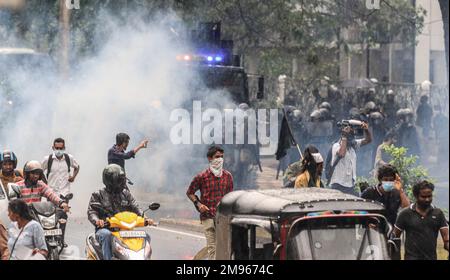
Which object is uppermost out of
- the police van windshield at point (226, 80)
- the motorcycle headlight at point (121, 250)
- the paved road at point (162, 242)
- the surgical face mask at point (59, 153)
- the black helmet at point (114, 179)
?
the police van windshield at point (226, 80)

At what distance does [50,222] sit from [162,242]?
3.44 metres

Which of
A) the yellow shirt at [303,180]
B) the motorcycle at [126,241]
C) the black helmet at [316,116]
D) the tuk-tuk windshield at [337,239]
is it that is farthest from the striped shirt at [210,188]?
the black helmet at [316,116]

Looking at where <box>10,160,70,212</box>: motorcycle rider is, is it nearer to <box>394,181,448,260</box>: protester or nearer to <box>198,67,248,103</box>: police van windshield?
<box>394,181,448,260</box>: protester

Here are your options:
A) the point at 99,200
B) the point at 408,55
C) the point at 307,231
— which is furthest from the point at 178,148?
the point at 408,55

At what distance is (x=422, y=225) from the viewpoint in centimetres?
1021

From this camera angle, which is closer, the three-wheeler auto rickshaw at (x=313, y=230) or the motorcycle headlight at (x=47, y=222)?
the three-wheeler auto rickshaw at (x=313, y=230)

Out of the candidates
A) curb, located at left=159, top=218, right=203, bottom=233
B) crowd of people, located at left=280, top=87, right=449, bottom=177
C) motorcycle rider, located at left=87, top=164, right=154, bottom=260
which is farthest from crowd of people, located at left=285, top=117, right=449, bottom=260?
curb, located at left=159, top=218, right=203, bottom=233

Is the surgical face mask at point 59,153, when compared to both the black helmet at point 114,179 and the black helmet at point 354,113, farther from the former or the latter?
the black helmet at point 354,113

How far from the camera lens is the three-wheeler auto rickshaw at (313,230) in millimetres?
9297

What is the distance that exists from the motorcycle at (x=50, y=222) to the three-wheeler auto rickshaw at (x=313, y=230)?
2.92 metres

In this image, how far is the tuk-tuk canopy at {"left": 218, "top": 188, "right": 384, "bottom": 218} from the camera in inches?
371

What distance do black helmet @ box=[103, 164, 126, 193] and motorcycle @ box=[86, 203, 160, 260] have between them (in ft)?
1.88

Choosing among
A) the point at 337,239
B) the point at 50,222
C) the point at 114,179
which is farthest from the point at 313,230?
the point at 50,222

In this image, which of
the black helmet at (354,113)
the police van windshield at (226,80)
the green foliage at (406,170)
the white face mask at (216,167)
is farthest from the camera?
the police van windshield at (226,80)
